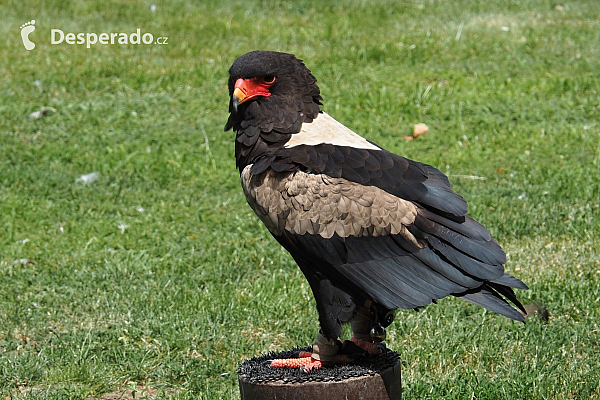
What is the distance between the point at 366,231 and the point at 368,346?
65 centimetres

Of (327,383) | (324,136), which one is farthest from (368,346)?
(324,136)

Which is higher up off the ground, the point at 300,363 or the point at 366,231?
the point at 366,231

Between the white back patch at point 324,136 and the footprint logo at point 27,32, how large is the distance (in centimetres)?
798

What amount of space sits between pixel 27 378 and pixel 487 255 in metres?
2.85

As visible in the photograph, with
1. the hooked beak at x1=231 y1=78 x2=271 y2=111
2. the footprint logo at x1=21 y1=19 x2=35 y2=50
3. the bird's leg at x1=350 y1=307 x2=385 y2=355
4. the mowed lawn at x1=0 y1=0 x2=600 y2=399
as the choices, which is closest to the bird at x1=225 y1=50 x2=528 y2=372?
the hooked beak at x1=231 y1=78 x2=271 y2=111

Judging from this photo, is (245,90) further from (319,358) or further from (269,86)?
(319,358)

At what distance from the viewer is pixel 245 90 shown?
3650 mm

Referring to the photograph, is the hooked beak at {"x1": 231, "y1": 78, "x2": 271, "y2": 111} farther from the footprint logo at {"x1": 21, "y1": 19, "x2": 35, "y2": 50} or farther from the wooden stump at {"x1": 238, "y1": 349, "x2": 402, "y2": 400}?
the footprint logo at {"x1": 21, "y1": 19, "x2": 35, "y2": 50}

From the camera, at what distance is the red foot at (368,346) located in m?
3.77

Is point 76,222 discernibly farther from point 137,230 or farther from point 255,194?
point 255,194

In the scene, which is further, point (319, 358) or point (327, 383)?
point (319, 358)

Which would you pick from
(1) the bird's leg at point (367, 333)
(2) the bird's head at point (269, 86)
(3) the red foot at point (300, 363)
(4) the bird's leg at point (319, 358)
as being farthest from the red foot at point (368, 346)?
(2) the bird's head at point (269, 86)

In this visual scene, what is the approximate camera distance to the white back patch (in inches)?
144

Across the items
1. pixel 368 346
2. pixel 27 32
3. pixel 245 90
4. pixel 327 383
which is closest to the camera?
pixel 327 383
